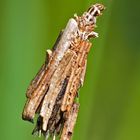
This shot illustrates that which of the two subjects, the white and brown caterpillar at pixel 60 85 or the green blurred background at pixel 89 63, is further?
the green blurred background at pixel 89 63

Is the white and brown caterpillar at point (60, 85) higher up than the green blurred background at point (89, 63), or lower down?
lower down

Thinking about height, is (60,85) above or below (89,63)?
below

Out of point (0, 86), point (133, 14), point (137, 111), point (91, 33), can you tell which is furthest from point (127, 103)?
point (91, 33)

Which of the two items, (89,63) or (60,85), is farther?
(89,63)

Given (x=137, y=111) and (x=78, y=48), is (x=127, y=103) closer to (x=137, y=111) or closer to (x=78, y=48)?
(x=137, y=111)
